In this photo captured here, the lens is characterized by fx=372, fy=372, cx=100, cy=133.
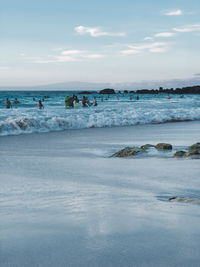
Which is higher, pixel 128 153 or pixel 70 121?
pixel 70 121

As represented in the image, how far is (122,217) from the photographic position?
334cm

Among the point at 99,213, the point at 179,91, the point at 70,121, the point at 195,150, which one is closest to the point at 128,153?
the point at 195,150

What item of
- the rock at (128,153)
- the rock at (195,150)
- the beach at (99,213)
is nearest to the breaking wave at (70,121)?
the rock at (128,153)

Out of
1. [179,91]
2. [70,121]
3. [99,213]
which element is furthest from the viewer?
[179,91]

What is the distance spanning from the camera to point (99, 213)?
3.45 metres

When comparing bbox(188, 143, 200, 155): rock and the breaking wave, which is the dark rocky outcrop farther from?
bbox(188, 143, 200, 155): rock

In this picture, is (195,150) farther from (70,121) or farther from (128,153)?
(70,121)

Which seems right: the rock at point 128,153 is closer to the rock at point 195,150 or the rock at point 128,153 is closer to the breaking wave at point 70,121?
the rock at point 195,150

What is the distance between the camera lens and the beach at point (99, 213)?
251cm

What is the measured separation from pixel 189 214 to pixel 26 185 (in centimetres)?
223

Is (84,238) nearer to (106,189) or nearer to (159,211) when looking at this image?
(159,211)

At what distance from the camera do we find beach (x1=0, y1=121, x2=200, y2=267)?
8.22ft

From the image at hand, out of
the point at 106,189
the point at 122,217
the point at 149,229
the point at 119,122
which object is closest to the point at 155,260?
the point at 149,229

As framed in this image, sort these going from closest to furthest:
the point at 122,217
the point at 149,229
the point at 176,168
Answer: the point at 149,229 < the point at 122,217 < the point at 176,168
